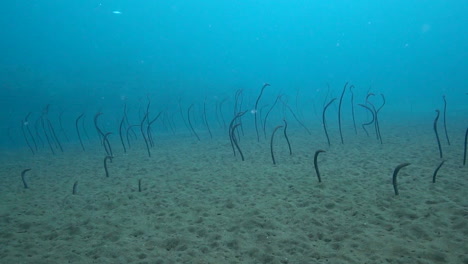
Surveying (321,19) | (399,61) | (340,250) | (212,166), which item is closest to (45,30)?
(212,166)

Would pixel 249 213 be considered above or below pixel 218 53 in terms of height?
below

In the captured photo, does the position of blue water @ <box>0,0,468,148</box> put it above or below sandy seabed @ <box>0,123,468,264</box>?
above

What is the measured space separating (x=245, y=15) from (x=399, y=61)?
78925 mm

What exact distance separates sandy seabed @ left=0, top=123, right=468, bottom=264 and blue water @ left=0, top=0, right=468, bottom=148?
24.4m

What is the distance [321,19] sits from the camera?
5753 inches

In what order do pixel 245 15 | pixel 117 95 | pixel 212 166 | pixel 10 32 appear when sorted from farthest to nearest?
pixel 245 15, pixel 10 32, pixel 117 95, pixel 212 166

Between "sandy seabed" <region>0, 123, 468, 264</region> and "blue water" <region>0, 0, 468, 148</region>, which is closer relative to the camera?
"sandy seabed" <region>0, 123, 468, 264</region>

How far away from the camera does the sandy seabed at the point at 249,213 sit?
3.75 meters

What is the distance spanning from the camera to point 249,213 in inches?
199

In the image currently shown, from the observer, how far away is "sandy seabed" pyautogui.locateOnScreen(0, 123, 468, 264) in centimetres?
375

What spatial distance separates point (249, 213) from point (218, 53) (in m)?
111

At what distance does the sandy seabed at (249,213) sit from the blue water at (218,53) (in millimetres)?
24383

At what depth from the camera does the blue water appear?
33.3 meters

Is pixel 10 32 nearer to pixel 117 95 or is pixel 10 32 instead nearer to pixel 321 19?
pixel 117 95
